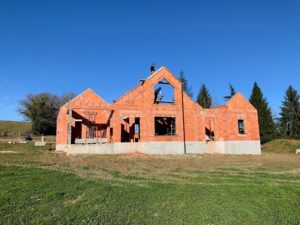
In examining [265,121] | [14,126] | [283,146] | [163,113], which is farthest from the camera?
[14,126]

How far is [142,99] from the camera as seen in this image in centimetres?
2650

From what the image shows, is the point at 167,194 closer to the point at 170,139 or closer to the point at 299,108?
the point at 170,139

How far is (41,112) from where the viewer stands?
50.6 m

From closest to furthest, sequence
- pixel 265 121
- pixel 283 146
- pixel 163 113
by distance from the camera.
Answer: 1. pixel 163 113
2. pixel 283 146
3. pixel 265 121

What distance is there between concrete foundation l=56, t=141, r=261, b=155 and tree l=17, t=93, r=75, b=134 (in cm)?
2520

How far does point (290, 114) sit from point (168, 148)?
3927cm

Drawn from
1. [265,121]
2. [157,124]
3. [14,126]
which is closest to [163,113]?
[157,124]

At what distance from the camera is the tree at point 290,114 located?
173 ft

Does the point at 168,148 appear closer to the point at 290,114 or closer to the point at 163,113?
the point at 163,113

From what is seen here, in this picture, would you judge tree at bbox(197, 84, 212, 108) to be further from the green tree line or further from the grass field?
the grass field

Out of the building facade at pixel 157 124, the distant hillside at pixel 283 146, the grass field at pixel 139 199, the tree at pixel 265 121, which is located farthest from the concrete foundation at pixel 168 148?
the tree at pixel 265 121

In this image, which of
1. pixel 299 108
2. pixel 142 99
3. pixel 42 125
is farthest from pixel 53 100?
pixel 299 108

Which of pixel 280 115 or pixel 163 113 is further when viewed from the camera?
pixel 280 115

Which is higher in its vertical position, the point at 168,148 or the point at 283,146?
the point at 168,148
